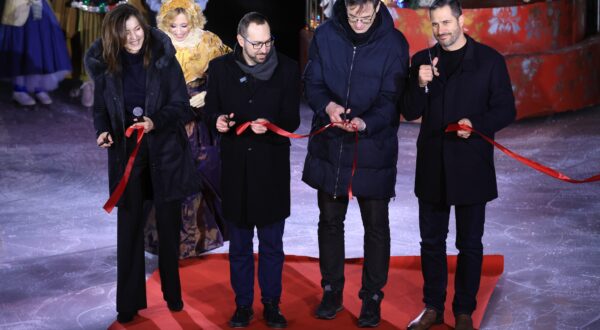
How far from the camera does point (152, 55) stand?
4.78 meters

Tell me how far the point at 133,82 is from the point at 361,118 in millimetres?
1062

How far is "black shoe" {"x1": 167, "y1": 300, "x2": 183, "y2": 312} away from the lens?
510 centimetres

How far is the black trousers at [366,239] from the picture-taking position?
4840 mm

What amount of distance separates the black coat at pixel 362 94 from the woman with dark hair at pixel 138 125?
66 centimetres

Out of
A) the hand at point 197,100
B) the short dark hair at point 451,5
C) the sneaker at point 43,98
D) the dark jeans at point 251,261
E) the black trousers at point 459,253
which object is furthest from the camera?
the sneaker at point 43,98

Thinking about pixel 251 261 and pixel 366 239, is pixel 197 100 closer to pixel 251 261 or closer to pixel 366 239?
pixel 251 261

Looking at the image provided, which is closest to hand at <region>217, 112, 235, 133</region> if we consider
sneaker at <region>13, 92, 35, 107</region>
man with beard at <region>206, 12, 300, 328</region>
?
man with beard at <region>206, 12, 300, 328</region>

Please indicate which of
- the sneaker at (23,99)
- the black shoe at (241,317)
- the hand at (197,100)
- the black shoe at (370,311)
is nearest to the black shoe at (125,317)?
the black shoe at (241,317)

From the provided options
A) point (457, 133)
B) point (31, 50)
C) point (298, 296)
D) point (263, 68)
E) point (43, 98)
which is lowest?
point (298, 296)

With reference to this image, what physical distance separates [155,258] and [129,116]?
4.74 ft

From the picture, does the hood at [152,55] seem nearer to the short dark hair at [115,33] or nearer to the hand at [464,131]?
the short dark hair at [115,33]

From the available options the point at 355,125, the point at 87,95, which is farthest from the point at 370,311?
the point at 87,95

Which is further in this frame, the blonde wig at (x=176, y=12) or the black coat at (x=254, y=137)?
the blonde wig at (x=176, y=12)

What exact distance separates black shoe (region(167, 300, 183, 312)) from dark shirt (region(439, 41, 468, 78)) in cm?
172
